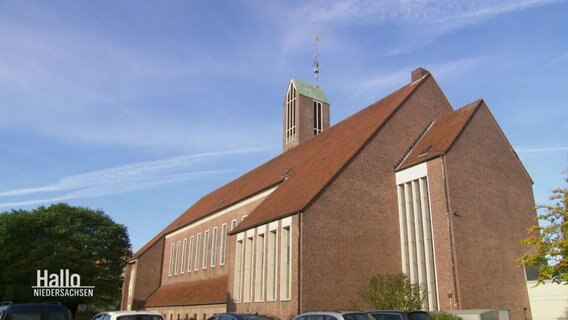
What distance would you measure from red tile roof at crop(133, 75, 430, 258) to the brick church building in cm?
15

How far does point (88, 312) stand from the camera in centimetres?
5138

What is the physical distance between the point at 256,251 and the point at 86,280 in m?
22.6

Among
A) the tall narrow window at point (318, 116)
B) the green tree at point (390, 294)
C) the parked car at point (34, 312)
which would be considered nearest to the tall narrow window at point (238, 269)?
the green tree at point (390, 294)

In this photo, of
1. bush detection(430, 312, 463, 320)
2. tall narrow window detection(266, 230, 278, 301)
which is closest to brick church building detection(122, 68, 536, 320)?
tall narrow window detection(266, 230, 278, 301)

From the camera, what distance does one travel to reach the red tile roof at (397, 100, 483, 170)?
963 inches

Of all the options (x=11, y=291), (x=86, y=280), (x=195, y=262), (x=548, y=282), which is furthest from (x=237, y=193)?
(x=548, y=282)

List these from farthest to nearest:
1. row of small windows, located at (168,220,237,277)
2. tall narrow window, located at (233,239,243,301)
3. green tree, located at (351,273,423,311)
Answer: row of small windows, located at (168,220,237,277), tall narrow window, located at (233,239,243,301), green tree, located at (351,273,423,311)

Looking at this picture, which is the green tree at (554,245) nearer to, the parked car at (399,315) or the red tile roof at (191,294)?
the parked car at (399,315)

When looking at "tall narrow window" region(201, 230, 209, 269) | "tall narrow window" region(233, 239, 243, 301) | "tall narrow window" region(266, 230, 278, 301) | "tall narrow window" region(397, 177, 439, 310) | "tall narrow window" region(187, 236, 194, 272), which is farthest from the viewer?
"tall narrow window" region(187, 236, 194, 272)

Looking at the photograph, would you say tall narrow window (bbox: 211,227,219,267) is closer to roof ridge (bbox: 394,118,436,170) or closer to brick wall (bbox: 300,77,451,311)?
brick wall (bbox: 300,77,451,311)

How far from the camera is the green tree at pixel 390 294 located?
2139 cm

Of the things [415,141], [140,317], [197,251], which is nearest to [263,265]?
[415,141]

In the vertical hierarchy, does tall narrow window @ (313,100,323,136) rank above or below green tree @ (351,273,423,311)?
above

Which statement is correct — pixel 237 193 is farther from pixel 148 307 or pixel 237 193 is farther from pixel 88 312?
pixel 88 312
